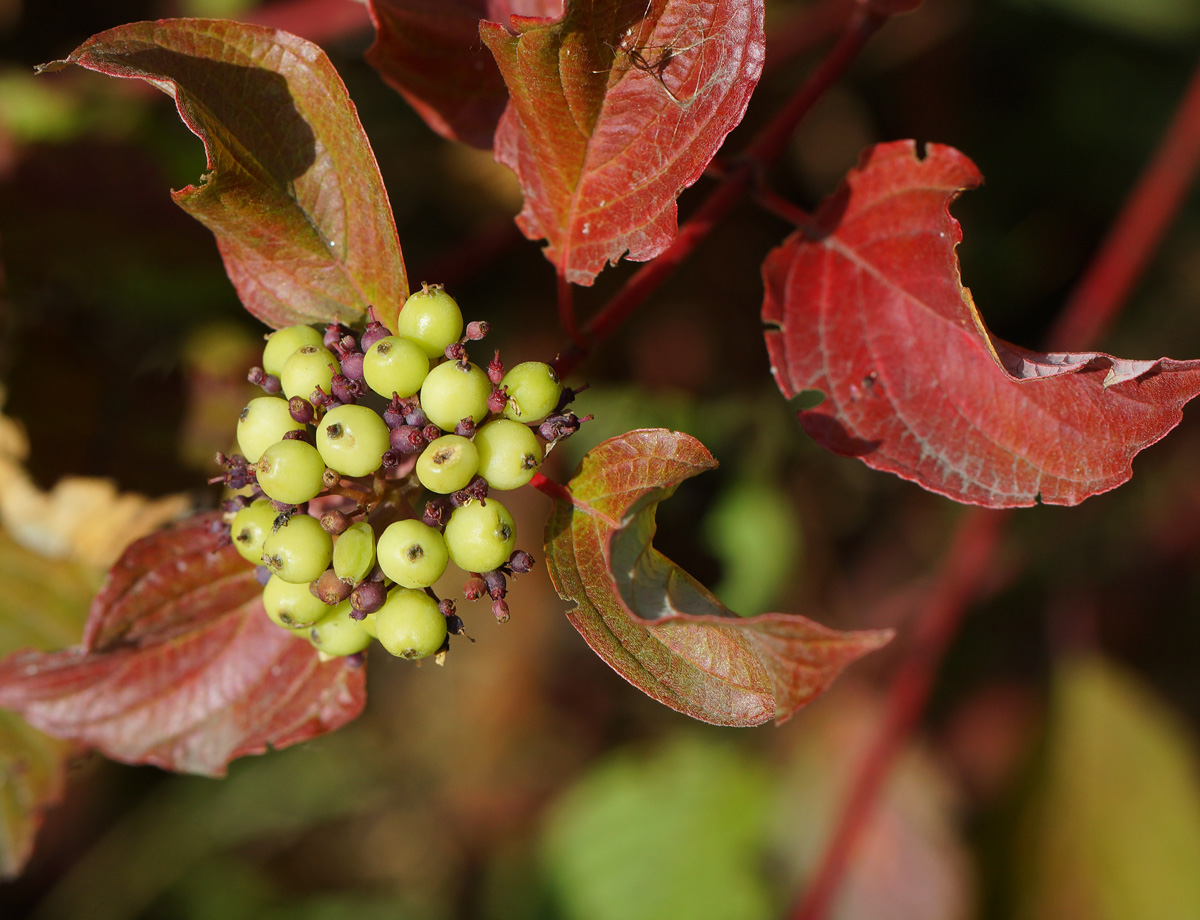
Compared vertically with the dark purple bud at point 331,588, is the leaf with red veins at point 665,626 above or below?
above

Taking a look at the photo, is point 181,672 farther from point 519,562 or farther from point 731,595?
point 731,595

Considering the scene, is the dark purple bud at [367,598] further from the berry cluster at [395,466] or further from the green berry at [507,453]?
the green berry at [507,453]

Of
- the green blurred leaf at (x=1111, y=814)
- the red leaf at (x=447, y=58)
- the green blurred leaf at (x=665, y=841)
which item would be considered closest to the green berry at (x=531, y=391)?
the red leaf at (x=447, y=58)

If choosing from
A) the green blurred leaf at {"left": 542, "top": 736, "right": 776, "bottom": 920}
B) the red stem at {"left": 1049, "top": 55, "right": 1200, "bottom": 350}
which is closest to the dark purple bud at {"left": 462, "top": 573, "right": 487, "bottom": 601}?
the red stem at {"left": 1049, "top": 55, "right": 1200, "bottom": 350}

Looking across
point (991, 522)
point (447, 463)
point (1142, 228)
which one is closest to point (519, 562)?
point (447, 463)

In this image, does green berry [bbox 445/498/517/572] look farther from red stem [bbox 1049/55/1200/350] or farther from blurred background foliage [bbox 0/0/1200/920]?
red stem [bbox 1049/55/1200/350]
